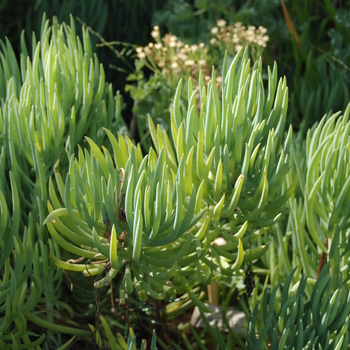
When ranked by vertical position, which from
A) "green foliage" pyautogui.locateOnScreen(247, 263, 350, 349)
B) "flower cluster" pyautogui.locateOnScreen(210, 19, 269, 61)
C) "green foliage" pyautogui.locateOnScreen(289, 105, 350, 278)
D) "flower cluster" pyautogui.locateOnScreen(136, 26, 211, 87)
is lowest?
"green foliage" pyautogui.locateOnScreen(247, 263, 350, 349)

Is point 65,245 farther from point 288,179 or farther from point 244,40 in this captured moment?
point 244,40

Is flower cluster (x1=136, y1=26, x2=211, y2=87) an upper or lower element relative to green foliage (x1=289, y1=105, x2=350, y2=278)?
upper

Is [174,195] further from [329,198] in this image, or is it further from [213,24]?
[213,24]

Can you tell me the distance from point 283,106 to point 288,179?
0.69ft

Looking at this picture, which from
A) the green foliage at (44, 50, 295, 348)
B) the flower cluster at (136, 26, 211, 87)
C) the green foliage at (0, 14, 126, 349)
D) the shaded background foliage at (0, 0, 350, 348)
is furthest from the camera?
the shaded background foliage at (0, 0, 350, 348)

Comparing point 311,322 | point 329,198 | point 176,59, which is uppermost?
point 176,59

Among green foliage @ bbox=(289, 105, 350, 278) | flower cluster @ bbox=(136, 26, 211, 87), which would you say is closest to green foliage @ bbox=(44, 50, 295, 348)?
green foliage @ bbox=(289, 105, 350, 278)

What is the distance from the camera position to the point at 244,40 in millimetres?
1427

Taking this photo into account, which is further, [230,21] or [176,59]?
[230,21]

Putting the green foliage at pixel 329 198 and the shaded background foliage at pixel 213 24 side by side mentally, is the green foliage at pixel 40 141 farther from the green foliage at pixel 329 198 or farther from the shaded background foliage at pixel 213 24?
the shaded background foliage at pixel 213 24

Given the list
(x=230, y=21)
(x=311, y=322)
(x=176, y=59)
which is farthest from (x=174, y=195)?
(x=230, y=21)

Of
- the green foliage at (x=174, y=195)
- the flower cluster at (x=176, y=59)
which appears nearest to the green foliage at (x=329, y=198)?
the green foliage at (x=174, y=195)

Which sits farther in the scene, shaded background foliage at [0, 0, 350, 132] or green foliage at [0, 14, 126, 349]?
shaded background foliage at [0, 0, 350, 132]

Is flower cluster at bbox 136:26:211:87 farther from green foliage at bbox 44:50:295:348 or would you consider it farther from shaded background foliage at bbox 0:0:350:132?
green foliage at bbox 44:50:295:348
